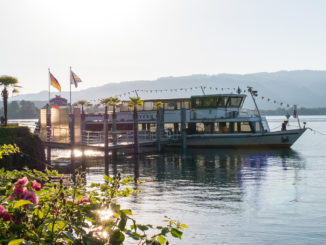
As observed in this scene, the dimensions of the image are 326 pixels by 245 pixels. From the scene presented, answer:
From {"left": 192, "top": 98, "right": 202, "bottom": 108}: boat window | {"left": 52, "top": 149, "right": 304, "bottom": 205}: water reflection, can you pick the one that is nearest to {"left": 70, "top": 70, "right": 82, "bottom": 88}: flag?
{"left": 52, "top": 149, "right": 304, "bottom": 205}: water reflection

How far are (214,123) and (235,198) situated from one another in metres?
32.0

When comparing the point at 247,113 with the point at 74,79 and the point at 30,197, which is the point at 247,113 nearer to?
the point at 74,79

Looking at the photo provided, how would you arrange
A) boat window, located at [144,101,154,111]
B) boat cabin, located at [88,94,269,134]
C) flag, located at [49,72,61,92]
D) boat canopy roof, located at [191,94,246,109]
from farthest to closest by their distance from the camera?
boat window, located at [144,101,154,111]
boat canopy roof, located at [191,94,246,109]
boat cabin, located at [88,94,269,134]
flag, located at [49,72,61,92]

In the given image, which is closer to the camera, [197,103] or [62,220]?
[62,220]

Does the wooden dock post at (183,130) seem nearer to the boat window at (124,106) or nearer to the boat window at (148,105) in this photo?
the boat window at (148,105)

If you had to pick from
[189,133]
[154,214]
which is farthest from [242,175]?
[189,133]

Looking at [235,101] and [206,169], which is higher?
[235,101]

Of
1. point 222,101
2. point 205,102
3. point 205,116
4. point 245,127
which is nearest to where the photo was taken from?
point 245,127

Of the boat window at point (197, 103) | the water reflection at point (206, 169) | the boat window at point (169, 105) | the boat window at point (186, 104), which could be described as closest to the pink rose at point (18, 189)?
the water reflection at point (206, 169)

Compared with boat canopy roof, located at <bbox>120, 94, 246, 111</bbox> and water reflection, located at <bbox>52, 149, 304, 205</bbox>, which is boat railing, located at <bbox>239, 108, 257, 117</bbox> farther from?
water reflection, located at <bbox>52, 149, 304, 205</bbox>

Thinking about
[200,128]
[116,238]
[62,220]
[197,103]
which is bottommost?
[116,238]

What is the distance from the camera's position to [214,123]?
54.1 metres

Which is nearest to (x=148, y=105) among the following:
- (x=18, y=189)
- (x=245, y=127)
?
(x=245, y=127)

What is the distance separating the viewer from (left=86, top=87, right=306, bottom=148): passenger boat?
5216 cm
